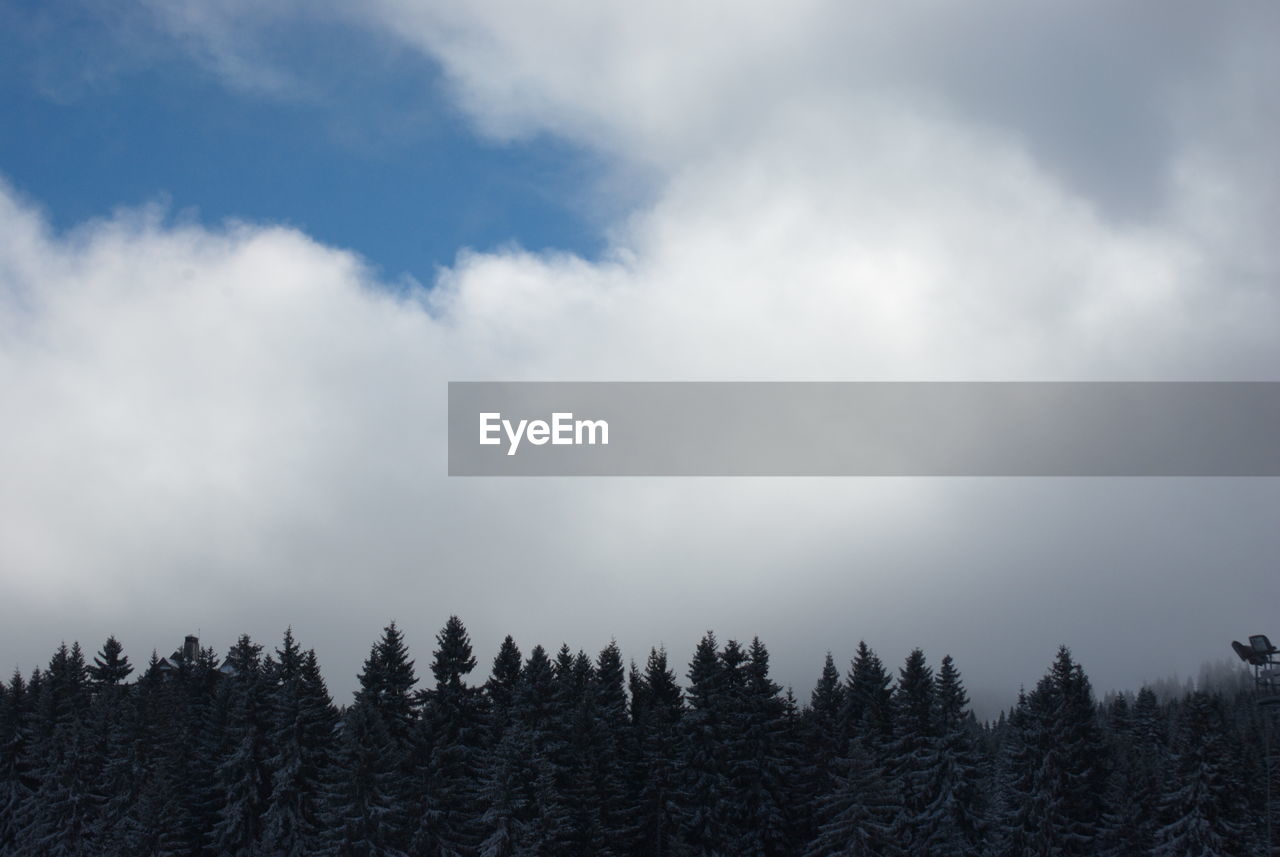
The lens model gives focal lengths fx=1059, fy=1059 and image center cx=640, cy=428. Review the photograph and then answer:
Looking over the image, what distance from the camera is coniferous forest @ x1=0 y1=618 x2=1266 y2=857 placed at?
59.5 m

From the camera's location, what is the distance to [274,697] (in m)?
65.9

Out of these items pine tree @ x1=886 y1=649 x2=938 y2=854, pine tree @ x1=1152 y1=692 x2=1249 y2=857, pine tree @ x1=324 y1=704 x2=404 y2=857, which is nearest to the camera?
pine tree @ x1=324 y1=704 x2=404 y2=857

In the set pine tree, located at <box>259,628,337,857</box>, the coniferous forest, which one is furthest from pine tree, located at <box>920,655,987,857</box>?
pine tree, located at <box>259,628,337,857</box>

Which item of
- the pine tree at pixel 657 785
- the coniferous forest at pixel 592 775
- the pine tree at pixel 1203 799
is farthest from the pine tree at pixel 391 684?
the pine tree at pixel 1203 799

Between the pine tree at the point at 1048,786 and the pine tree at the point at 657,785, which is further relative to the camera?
the pine tree at the point at 657,785

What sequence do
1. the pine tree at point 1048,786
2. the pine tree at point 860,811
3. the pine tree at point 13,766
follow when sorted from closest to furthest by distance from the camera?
the pine tree at point 860,811
the pine tree at point 1048,786
the pine tree at point 13,766

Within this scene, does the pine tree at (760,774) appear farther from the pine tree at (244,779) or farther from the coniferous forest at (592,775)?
the pine tree at (244,779)

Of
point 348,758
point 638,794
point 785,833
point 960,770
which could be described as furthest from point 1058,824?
point 348,758

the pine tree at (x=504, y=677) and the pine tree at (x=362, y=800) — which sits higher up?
the pine tree at (x=504, y=677)

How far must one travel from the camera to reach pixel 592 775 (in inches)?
2630

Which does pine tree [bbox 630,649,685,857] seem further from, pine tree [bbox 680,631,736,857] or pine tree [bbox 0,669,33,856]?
pine tree [bbox 0,669,33,856]

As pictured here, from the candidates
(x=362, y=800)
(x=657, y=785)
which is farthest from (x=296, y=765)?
(x=657, y=785)

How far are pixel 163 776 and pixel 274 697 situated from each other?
830 centimetres

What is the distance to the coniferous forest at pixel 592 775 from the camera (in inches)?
2341
